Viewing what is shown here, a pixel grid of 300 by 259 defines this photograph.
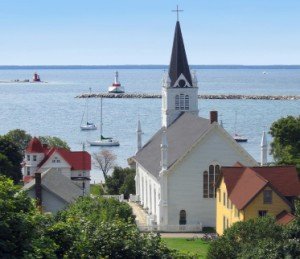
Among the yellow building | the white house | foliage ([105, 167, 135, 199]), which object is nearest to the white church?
the yellow building

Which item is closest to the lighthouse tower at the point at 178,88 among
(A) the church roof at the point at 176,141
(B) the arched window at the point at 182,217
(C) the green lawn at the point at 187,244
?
(A) the church roof at the point at 176,141

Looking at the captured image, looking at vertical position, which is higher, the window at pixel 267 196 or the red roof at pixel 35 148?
the red roof at pixel 35 148

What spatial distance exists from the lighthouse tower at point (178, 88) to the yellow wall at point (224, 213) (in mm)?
13370

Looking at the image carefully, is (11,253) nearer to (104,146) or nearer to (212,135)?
(212,135)

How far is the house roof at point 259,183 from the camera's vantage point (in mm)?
42562

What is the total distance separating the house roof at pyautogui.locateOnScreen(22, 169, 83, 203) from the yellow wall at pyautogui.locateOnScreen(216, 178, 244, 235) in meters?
8.42

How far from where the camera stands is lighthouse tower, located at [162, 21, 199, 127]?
6022 cm

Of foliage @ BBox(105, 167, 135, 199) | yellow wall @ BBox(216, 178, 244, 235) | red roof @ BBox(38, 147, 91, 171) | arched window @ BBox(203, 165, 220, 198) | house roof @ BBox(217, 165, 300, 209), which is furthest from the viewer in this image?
red roof @ BBox(38, 147, 91, 171)

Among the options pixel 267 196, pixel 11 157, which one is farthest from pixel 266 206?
pixel 11 157

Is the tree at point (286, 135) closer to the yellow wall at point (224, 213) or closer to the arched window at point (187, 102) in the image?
the arched window at point (187, 102)

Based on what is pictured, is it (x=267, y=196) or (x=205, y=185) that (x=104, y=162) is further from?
(x=267, y=196)

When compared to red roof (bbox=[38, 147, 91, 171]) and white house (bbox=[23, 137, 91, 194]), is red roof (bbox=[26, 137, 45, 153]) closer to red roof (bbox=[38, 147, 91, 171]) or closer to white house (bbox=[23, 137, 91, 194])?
white house (bbox=[23, 137, 91, 194])

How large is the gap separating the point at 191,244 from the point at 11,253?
27480 millimetres

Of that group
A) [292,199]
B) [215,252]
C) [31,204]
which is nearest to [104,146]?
[292,199]
